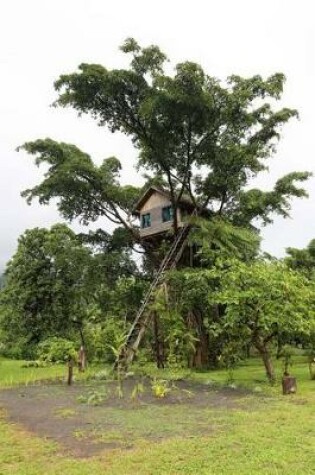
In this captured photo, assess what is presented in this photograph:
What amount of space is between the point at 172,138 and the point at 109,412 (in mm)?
12416

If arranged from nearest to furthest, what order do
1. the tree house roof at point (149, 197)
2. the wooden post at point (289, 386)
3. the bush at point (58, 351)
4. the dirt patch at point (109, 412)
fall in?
the dirt patch at point (109, 412) → the wooden post at point (289, 386) → the bush at point (58, 351) → the tree house roof at point (149, 197)

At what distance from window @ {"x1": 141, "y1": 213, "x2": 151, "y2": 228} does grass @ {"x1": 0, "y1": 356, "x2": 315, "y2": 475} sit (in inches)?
540

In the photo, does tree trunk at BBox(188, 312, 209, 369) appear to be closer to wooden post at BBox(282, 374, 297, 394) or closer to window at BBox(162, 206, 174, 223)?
window at BBox(162, 206, 174, 223)

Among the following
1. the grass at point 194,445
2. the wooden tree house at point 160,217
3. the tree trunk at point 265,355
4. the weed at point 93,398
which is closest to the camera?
the grass at point 194,445

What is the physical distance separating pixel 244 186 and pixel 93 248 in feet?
26.0

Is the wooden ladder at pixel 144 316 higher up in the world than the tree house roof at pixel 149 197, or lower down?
lower down

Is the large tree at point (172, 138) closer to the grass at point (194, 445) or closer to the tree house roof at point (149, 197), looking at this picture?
the tree house roof at point (149, 197)

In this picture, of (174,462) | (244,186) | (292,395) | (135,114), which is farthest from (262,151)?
(174,462)

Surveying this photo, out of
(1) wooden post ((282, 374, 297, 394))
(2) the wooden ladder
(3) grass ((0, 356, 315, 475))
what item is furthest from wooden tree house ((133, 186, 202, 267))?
(3) grass ((0, 356, 315, 475))

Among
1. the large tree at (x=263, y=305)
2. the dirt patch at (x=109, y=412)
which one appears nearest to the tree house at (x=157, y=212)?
the large tree at (x=263, y=305)

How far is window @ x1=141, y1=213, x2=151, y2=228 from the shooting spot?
2367 cm

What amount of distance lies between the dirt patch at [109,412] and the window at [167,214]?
31.5ft

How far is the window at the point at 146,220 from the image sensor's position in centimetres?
2367

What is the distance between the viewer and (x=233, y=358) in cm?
1481
